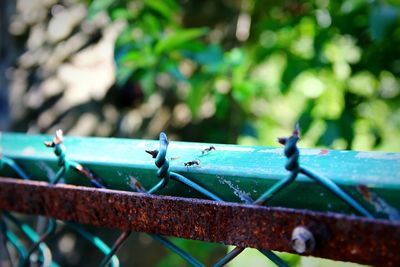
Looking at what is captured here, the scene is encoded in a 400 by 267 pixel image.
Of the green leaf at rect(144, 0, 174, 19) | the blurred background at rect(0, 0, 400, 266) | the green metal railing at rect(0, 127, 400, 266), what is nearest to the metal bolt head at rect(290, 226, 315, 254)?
the green metal railing at rect(0, 127, 400, 266)

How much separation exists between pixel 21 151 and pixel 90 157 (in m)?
0.14

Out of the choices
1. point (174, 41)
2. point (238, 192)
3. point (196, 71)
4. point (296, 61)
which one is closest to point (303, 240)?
point (238, 192)

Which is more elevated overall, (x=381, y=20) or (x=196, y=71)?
(x=196, y=71)

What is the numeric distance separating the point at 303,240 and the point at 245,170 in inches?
3.1

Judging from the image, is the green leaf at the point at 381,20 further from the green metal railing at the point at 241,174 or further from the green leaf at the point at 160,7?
the green metal railing at the point at 241,174

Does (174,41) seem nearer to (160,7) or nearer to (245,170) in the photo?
(160,7)

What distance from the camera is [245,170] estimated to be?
40 centimetres

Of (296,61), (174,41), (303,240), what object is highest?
(296,61)

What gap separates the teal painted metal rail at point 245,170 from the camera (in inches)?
13.4

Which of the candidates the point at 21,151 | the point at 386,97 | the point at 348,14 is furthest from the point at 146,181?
the point at 386,97

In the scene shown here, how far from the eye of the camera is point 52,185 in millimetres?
532

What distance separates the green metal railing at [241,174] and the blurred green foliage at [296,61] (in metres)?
0.45

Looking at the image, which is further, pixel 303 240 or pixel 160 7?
pixel 160 7

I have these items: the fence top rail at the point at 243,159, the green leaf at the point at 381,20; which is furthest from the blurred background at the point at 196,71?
the fence top rail at the point at 243,159
